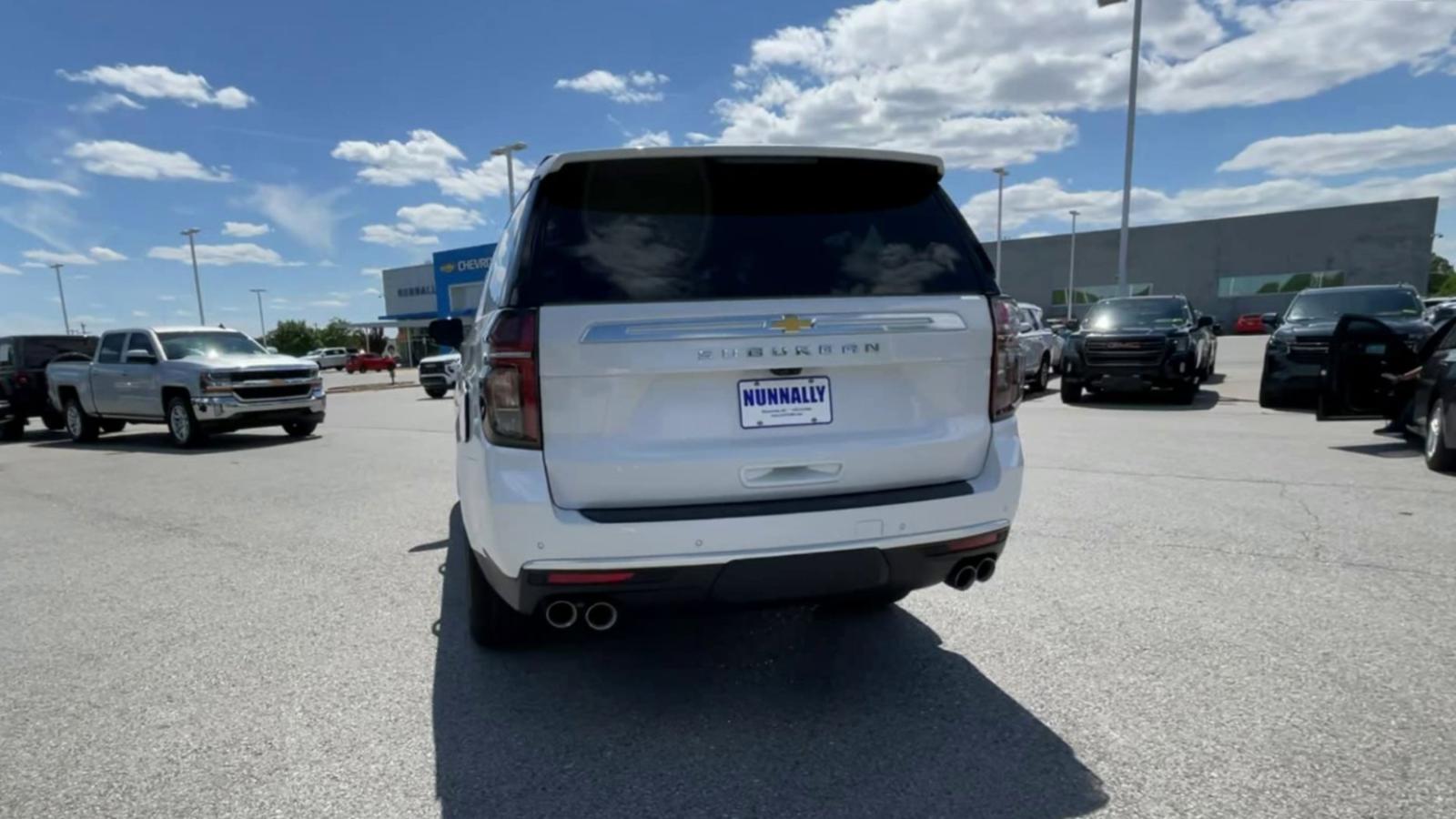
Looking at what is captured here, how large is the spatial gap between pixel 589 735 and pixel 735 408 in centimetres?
128

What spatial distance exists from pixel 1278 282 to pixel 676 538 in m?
61.0

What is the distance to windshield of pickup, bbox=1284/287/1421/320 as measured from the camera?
12.7 meters

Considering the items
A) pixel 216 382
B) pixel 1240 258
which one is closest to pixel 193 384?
pixel 216 382

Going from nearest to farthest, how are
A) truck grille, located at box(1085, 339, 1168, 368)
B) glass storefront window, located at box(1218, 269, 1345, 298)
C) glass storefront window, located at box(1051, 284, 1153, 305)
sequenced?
1. truck grille, located at box(1085, 339, 1168, 368)
2. glass storefront window, located at box(1218, 269, 1345, 298)
3. glass storefront window, located at box(1051, 284, 1153, 305)

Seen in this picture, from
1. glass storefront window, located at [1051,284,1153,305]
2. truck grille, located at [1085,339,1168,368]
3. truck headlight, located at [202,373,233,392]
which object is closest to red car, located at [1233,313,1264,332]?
glass storefront window, located at [1051,284,1153,305]

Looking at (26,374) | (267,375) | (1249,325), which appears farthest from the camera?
(1249,325)

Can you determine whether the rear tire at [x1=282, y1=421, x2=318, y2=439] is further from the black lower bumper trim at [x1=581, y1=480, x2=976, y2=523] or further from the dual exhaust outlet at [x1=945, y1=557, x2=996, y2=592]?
the dual exhaust outlet at [x1=945, y1=557, x2=996, y2=592]

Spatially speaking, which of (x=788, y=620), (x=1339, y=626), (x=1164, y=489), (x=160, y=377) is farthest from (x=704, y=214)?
(x=160, y=377)

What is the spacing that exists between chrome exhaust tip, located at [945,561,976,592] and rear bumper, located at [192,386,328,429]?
1185cm

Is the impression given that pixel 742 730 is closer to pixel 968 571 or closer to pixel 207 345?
pixel 968 571

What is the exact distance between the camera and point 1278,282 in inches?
2039

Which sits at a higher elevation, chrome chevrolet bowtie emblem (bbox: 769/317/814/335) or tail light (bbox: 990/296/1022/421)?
chrome chevrolet bowtie emblem (bbox: 769/317/814/335)

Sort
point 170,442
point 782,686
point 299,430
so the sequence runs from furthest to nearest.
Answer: point 299,430, point 170,442, point 782,686

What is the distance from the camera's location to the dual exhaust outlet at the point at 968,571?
2.98m
